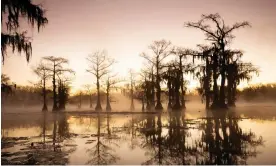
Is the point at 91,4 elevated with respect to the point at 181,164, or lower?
elevated

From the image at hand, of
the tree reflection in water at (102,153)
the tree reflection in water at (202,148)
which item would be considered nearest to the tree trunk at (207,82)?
the tree reflection in water at (202,148)

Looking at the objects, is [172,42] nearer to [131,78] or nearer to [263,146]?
[131,78]

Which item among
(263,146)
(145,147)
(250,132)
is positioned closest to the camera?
(263,146)

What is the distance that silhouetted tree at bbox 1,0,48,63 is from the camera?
646cm

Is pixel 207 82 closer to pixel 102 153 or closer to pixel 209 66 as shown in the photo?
pixel 209 66

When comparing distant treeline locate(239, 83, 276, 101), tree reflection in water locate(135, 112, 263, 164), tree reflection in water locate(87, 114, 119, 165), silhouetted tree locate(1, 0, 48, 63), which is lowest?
tree reflection in water locate(87, 114, 119, 165)

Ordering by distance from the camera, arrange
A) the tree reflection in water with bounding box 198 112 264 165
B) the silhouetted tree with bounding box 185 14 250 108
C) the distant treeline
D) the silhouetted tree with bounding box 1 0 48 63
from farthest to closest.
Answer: the distant treeline < the silhouetted tree with bounding box 185 14 250 108 < the silhouetted tree with bounding box 1 0 48 63 < the tree reflection in water with bounding box 198 112 264 165

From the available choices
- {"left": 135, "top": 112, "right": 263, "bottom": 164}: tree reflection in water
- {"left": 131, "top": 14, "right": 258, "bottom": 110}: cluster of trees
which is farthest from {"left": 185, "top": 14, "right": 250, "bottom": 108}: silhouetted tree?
{"left": 135, "top": 112, "right": 263, "bottom": 164}: tree reflection in water

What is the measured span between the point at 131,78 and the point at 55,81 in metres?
9.91

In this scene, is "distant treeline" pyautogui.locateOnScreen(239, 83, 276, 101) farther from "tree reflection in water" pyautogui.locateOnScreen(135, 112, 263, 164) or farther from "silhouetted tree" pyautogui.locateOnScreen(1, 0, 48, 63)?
"silhouetted tree" pyautogui.locateOnScreen(1, 0, 48, 63)

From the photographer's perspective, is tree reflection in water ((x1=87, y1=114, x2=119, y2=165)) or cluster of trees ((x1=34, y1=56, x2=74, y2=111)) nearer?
tree reflection in water ((x1=87, y1=114, x2=119, y2=165))

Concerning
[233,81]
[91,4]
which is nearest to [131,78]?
[233,81]

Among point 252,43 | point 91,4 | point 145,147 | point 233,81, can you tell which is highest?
point 91,4

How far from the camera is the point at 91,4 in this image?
33.8 feet
